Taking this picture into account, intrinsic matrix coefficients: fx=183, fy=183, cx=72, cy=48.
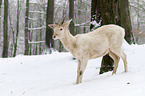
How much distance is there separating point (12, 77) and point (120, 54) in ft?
16.1

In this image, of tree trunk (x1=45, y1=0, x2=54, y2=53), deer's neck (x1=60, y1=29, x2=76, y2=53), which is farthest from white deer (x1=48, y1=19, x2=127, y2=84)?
tree trunk (x1=45, y1=0, x2=54, y2=53)

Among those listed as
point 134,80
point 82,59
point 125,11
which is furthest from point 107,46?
point 125,11

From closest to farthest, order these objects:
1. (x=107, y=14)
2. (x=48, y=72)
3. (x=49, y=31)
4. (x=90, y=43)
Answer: (x=90, y=43)
(x=107, y=14)
(x=48, y=72)
(x=49, y=31)

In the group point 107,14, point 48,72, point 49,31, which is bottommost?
point 48,72

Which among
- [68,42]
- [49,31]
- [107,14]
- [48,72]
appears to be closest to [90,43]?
[68,42]

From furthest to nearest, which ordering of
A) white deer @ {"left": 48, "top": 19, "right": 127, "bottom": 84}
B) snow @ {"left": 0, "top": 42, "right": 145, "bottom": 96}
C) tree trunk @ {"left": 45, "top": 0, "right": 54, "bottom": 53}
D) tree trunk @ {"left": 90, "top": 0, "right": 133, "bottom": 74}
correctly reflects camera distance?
1. tree trunk @ {"left": 45, "top": 0, "right": 54, "bottom": 53}
2. tree trunk @ {"left": 90, "top": 0, "right": 133, "bottom": 74}
3. snow @ {"left": 0, "top": 42, "right": 145, "bottom": 96}
4. white deer @ {"left": 48, "top": 19, "right": 127, "bottom": 84}

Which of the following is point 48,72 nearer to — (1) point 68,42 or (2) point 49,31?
(1) point 68,42

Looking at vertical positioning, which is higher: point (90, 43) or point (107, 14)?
point (107, 14)

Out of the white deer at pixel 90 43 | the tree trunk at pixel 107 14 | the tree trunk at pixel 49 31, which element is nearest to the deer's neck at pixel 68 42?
the white deer at pixel 90 43

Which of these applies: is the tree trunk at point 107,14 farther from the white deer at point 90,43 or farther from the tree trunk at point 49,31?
the tree trunk at point 49,31

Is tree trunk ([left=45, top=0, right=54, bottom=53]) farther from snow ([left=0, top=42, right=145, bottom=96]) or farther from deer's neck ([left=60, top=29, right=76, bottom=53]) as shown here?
deer's neck ([left=60, top=29, right=76, bottom=53])

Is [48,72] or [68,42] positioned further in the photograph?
[48,72]

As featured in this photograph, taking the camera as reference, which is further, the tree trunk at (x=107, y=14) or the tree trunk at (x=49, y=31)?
the tree trunk at (x=49, y=31)

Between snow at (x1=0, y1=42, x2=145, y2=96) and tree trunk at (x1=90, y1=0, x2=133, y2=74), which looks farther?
tree trunk at (x1=90, y1=0, x2=133, y2=74)
